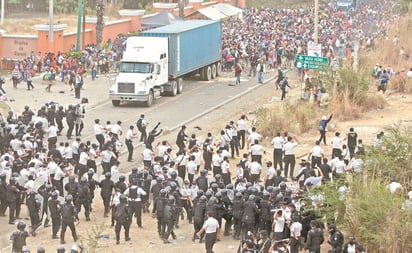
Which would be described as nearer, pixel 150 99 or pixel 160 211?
pixel 160 211

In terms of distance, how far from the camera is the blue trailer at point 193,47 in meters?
40.8

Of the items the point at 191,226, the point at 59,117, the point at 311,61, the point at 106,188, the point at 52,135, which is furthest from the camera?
the point at 311,61

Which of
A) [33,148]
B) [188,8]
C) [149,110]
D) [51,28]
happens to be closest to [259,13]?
[188,8]

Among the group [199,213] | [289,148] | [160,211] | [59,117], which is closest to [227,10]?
[59,117]

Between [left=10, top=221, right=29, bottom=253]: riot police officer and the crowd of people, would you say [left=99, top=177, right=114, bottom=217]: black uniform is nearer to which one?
the crowd of people

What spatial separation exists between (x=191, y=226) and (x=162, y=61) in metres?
17.3

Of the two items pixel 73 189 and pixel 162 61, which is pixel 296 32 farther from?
pixel 73 189

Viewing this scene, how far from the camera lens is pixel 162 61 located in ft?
130

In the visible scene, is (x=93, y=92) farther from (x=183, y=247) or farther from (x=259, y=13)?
(x=259, y=13)

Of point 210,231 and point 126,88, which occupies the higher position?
point 126,88

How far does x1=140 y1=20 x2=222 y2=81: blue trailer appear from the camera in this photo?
40.8 m

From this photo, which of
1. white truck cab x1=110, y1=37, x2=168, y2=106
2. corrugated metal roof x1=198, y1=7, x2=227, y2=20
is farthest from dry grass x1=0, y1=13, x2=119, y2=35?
white truck cab x1=110, y1=37, x2=168, y2=106

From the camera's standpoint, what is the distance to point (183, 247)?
21688 mm

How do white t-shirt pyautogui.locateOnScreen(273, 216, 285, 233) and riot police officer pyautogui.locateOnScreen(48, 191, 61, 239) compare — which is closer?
white t-shirt pyautogui.locateOnScreen(273, 216, 285, 233)
